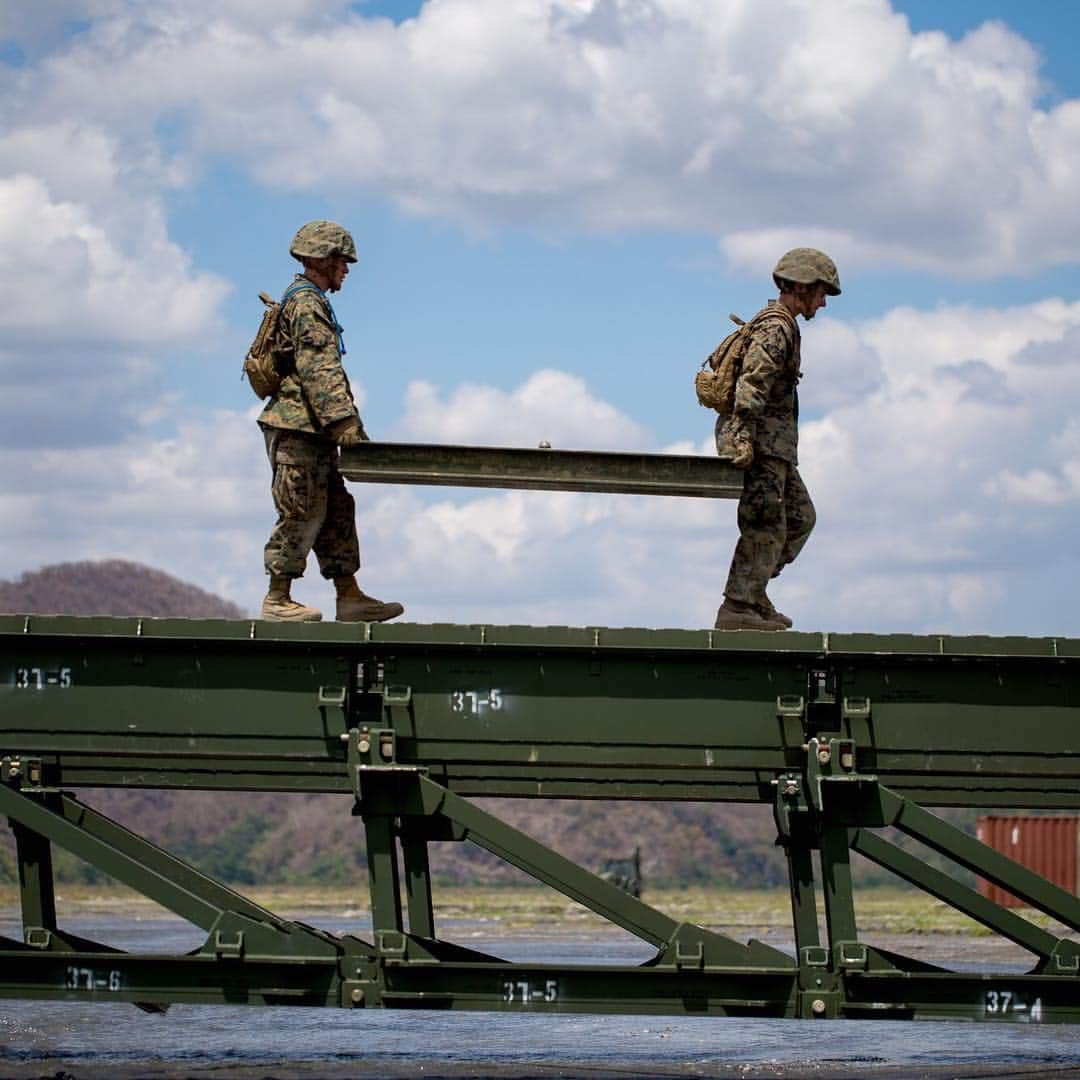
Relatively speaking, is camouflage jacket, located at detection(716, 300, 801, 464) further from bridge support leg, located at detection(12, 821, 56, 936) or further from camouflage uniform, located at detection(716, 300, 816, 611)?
bridge support leg, located at detection(12, 821, 56, 936)

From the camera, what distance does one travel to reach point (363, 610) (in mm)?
10008

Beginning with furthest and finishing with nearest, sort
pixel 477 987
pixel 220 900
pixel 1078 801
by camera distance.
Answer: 1. pixel 220 900
2. pixel 1078 801
3. pixel 477 987

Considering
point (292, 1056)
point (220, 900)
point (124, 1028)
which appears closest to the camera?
point (220, 900)

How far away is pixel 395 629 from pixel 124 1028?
17.6ft

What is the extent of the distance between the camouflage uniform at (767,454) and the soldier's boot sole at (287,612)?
7.72 ft

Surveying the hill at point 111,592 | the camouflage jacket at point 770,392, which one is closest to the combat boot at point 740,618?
the camouflage jacket at point 770,392

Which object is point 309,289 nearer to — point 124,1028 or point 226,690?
point 226,690

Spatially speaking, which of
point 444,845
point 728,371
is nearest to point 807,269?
point 728,371

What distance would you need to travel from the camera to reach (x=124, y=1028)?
41.3 feet

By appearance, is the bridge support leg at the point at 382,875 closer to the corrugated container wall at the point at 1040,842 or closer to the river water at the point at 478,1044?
the river water at the point at 478,1044

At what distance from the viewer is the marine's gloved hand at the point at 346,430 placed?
929 centimetres

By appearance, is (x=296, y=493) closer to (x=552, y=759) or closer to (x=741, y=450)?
(x=552, y=759)

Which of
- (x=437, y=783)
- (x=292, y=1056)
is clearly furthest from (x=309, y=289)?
(x=292, y=1056)

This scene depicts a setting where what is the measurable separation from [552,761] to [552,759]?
0.01m
